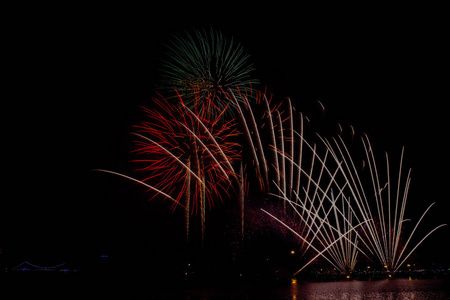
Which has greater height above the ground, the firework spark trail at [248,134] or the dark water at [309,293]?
the firework spark trail at [248,134]

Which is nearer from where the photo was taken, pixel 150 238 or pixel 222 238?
pixel 222 238

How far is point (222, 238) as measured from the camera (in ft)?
59.4

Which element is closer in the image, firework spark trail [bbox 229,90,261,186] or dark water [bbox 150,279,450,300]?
dark water [bbox 150,279,450,300]

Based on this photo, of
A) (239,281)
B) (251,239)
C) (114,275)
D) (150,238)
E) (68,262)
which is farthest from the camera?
(150,238)

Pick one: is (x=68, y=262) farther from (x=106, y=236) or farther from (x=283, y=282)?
(x=283, y=282)

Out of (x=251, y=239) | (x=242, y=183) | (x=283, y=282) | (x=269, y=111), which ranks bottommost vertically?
(x=283, y=282)

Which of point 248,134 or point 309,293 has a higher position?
point 248,134

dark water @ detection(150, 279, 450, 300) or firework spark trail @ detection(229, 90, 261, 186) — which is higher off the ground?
firework spark trail @ detection(229, 90, 261, 186)

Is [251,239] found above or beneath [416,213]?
beneath

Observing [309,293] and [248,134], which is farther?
[248,134]

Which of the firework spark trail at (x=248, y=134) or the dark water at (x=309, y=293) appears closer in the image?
the dark water at (x=309, y=293)

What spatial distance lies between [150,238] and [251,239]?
20.9 feet

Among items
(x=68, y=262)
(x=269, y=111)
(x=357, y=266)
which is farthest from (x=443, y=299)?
(x=357, y=266)

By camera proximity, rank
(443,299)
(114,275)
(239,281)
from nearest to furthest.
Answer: (443,299), (114,275), (239,281)
